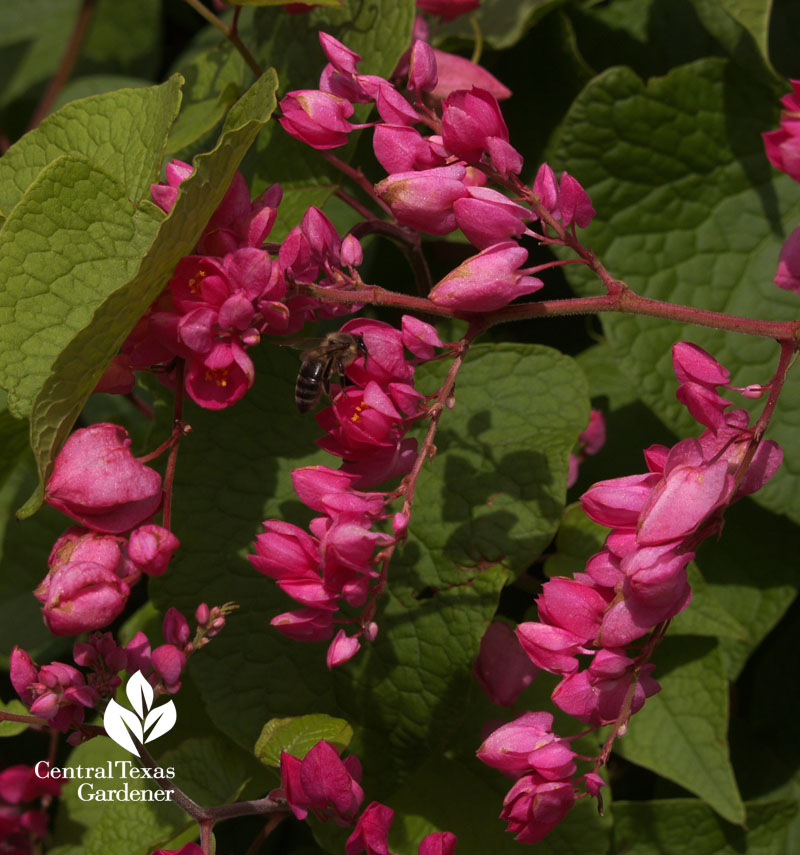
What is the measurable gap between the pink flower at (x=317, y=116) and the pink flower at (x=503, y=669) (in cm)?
60

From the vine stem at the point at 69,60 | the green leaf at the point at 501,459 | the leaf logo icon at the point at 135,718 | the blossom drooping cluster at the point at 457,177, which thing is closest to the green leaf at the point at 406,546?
the green leaf at the point at 501,459

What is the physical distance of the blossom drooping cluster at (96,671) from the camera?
86 centimetres

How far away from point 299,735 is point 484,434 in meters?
0.42

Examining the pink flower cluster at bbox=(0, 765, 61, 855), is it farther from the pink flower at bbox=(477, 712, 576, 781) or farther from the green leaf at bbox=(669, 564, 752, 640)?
the green leaf at bbox=(669, 564, 752, 640)

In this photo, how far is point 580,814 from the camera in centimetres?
116

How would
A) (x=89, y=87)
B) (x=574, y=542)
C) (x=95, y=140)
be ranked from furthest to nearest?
1. (x=89, y=87)
2. (x=574, y=542)
3. (x=95, y=140)

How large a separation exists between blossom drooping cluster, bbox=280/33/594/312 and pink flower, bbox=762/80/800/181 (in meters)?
0.17

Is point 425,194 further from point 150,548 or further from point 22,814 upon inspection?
point 22,814

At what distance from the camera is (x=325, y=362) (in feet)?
2.97

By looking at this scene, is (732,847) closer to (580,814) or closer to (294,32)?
(580,814)

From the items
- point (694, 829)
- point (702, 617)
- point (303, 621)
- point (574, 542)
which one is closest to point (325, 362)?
point (303, 621)

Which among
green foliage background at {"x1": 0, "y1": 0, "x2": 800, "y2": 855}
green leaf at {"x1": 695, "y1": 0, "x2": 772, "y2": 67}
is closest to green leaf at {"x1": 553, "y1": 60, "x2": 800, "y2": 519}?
green foliage background at {"x1": 0, "y1": 0, "x2": 800, "y2": 855}

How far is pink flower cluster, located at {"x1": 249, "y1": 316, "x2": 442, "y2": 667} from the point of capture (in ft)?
2.66

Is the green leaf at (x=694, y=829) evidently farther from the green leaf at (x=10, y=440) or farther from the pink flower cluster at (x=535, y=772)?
the green leaf at (x=10, y=440)
